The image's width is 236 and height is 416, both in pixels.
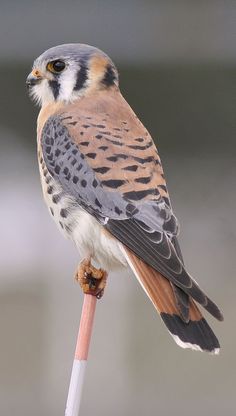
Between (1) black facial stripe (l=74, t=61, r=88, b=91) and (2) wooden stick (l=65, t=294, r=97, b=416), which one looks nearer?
(2) wooden stick (l=65, t=294, r=97, b=416)

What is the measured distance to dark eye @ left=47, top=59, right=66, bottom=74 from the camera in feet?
7.12

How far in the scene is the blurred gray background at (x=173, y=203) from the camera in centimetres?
561

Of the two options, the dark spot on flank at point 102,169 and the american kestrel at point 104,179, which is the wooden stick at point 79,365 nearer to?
the american kestrel at point 104,179

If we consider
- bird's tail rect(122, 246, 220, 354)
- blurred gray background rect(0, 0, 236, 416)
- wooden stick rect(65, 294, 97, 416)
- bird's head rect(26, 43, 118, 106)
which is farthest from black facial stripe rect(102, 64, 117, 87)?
blurred gray background rect(0, 0, 236, 416)

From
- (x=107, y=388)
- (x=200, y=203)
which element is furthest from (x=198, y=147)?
(x=107, y=388)

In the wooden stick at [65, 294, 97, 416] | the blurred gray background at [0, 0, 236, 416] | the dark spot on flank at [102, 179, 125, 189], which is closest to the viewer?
the wooden stick at [65, 294, 97, 416]

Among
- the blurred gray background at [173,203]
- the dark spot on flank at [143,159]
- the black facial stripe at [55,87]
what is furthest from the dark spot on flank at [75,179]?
the blurred gray background at [173,203]

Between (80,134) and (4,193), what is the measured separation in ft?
11.6

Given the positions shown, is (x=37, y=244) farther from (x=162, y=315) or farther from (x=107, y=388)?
(x=162, y=315)

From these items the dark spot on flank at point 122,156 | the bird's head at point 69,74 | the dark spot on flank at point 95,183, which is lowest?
the dark spot on flank at point 95,183

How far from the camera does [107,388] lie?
18.8 ft

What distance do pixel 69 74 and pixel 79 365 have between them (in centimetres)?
72

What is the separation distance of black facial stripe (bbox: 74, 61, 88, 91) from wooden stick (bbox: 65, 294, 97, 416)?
63 centimetres

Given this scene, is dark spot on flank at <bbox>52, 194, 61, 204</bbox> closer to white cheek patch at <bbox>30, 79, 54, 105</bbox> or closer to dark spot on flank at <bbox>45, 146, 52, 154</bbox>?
dark spot on flank at <bbox>45, 146, 52, 154</bbox>
